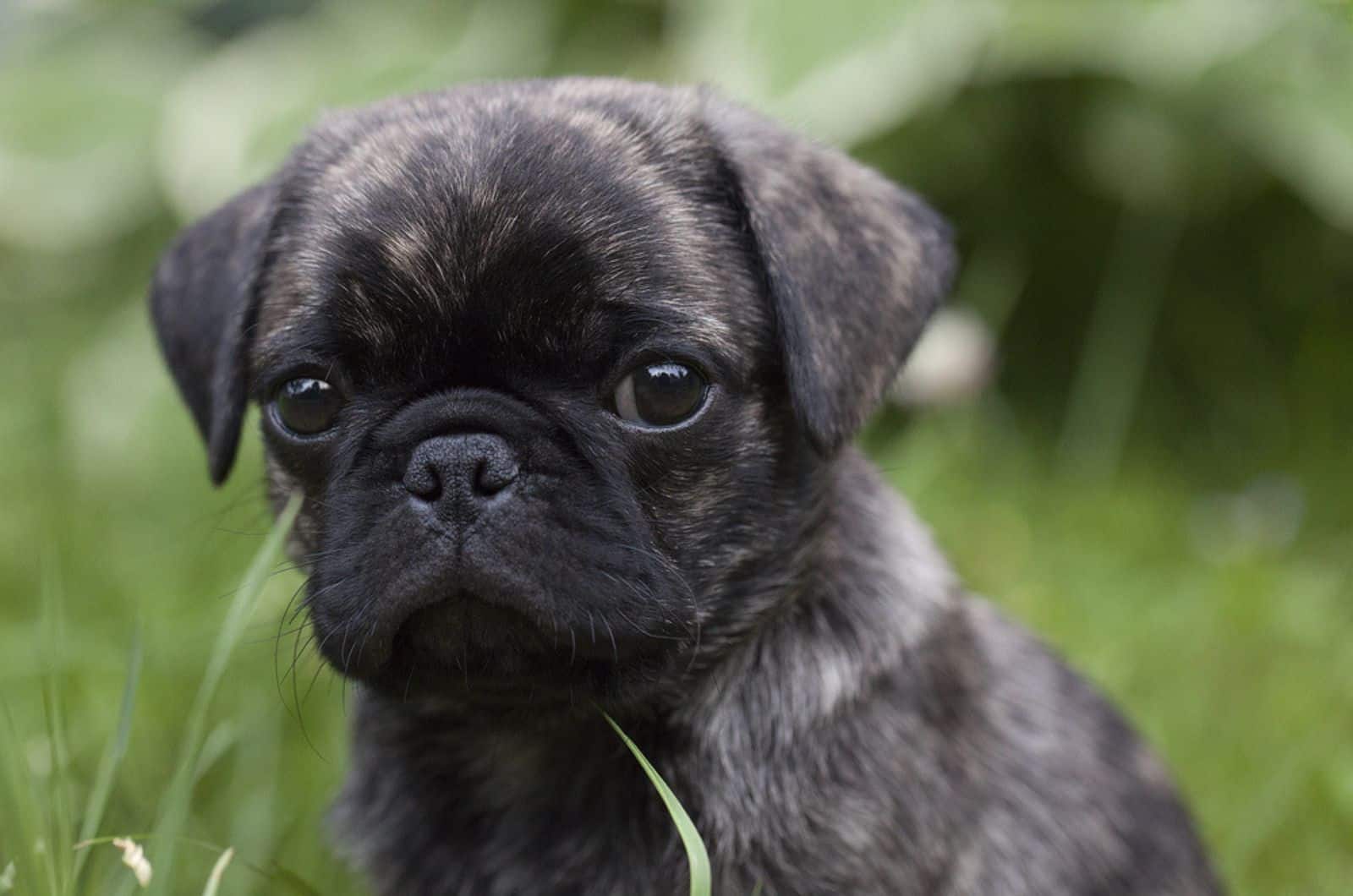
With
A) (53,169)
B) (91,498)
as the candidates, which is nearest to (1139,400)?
(91,498)

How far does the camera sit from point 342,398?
320cm

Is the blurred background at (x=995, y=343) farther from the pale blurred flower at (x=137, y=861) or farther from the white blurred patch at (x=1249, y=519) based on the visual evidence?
the pale blurred flower at (x=137, y=861)

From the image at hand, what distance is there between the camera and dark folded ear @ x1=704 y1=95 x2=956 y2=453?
3131 mm

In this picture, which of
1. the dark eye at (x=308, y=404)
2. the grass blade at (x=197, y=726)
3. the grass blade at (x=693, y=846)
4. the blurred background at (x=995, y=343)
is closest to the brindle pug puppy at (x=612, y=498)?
the dark eye at (x=308, y=404)

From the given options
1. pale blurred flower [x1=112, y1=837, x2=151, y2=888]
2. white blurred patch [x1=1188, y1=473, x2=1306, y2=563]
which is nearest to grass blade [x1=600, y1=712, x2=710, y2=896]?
pale blurred flower [x1=112, y1=837, x2=151, y2=888]

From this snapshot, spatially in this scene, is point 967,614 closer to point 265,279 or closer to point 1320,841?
point 1320,841

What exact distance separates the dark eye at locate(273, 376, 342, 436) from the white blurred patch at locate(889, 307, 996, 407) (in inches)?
118

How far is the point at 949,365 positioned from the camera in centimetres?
591

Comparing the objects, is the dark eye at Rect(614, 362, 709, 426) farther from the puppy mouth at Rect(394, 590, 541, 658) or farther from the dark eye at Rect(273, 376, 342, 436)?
the dark eye at Rect(273, 376, 342, 436)

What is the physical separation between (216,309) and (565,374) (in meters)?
1.09

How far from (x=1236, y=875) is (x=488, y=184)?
299cm

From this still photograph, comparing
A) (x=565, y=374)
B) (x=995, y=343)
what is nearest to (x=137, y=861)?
(x=565, y=374)

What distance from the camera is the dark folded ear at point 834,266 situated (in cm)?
313

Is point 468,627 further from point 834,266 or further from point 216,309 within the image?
point 216,309
